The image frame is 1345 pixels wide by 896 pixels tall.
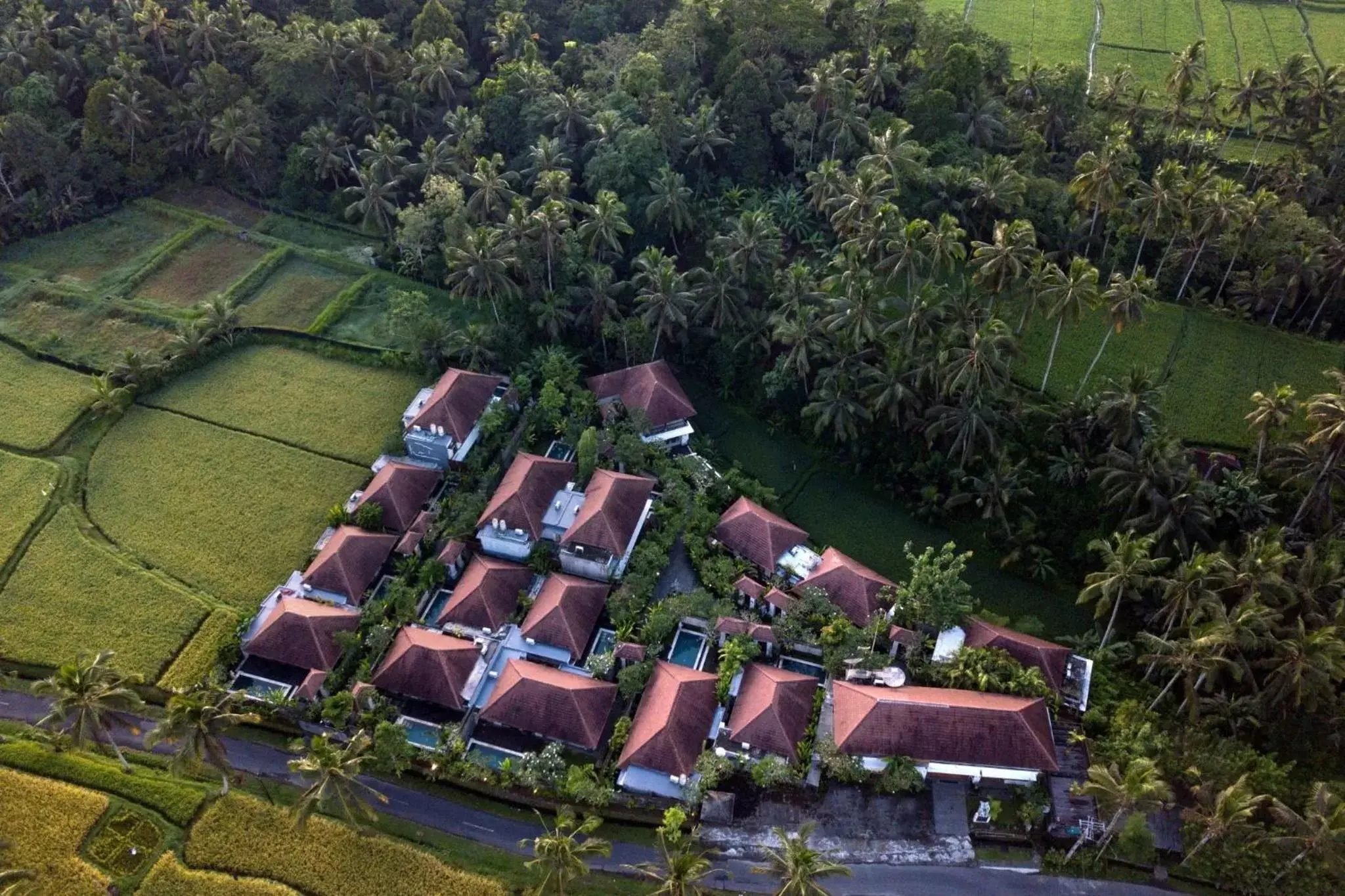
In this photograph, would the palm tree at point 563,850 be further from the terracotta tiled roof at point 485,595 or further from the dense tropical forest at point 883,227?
the dense tropical forest at point 883,227

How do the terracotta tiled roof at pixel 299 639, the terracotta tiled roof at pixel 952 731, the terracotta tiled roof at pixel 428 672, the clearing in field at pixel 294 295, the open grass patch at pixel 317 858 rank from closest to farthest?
1. the open grass patch at pixel 317 858
2. the terracotta tiled roof at pixel 952 731
3. the terracotta tiled roof at pixel 428 672
4. the terracotta tiled roof at pixel 299 639
5. the clearing in field at pixel 294 295

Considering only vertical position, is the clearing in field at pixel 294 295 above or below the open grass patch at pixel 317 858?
above

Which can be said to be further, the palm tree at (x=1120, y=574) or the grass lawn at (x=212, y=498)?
the grass lawn at (x=212, y=498)

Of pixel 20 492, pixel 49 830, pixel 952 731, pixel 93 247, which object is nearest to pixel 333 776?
pixel 49 830

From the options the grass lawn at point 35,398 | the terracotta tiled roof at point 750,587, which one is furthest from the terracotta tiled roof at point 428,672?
the grass lawn at point 35,398

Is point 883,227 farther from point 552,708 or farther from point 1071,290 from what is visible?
point 552,708

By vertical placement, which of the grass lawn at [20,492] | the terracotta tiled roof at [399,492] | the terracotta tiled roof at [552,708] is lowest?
the grass lawn at [20,492]

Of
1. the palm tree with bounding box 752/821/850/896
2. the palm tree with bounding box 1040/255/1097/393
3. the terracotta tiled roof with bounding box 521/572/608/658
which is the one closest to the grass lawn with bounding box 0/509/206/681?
the terracotta tiled roof with bounding box 521/572/608/658

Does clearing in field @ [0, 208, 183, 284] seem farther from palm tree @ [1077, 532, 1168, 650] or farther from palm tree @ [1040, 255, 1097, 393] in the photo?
palm tree @ [1077, 532, 1168, 650]
